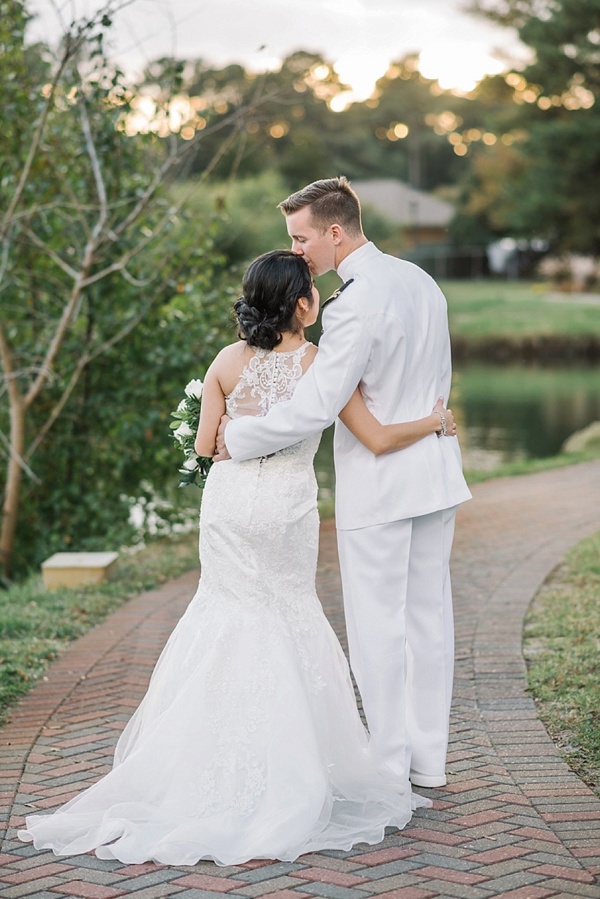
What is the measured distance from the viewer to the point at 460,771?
4.00 meters

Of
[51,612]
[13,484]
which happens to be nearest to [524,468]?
[13,484]

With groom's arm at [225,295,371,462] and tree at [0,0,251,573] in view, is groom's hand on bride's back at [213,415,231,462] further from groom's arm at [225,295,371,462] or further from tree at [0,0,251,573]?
tree at [0,0,251,573]

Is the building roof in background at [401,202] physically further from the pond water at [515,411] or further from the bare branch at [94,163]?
the bare branch at [94,163]

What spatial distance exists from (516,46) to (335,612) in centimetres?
3127

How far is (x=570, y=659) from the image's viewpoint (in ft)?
17.3

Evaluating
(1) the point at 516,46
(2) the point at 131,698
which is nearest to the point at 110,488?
(2) the point at 131,698

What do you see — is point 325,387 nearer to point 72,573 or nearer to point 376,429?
point 376,429

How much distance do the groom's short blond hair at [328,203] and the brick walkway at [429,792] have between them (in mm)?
1888

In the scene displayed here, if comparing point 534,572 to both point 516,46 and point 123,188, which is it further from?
point 516,46

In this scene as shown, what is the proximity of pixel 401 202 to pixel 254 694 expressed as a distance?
201ft

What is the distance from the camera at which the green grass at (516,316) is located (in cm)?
3600

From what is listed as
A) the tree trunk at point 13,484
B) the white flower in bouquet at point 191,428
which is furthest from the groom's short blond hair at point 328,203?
the tree trunk at point 13,484

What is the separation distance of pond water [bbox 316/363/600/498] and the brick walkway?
758cm

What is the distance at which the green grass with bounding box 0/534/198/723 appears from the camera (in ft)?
17.1
